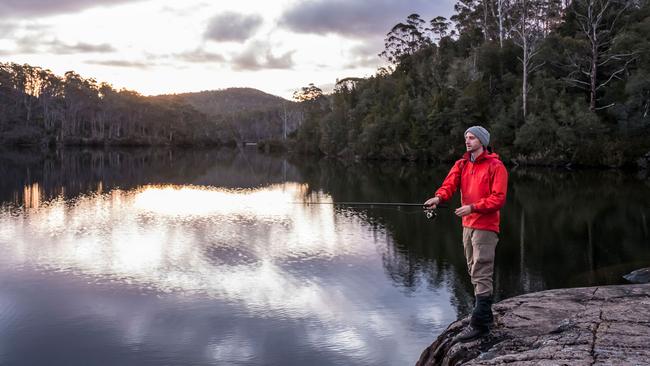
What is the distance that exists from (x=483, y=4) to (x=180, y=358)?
7171cm

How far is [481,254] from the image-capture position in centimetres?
598

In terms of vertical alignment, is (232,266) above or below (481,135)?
below

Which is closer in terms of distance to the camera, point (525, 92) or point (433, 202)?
point (433, 202)

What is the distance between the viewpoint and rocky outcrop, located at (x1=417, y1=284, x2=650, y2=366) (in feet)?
17.6

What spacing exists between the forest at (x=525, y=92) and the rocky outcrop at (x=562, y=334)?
4152 centimetres

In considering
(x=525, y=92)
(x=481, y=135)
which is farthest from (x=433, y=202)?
(x=525, y=92)

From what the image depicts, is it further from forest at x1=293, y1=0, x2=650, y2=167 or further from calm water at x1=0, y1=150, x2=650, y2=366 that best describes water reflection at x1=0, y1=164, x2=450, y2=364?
forest at x1=293, y1=0, x2=650, y2=167

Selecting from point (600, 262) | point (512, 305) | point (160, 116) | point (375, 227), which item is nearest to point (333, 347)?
point (512, 305)

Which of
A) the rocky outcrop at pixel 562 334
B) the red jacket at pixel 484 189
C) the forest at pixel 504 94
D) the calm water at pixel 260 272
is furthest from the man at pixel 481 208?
the forest at pixel 504 94

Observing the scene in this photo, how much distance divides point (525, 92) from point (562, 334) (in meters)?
47.3

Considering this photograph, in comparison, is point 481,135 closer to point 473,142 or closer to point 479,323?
point 473,142

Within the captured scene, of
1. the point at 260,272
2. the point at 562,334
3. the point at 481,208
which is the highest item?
the point at 481,208

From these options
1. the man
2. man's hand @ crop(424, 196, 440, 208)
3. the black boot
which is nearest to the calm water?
the black boot

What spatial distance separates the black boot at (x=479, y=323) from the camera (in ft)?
20.2
